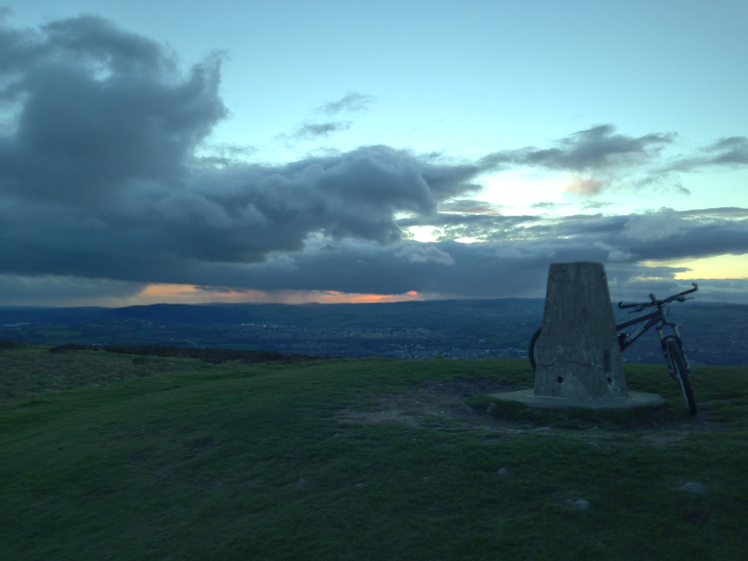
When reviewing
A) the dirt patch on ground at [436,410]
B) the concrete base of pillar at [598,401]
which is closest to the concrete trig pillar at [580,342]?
the concrete base of pillar at [598,401]

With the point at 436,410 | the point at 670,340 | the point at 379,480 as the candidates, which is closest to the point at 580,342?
the point at 670,340

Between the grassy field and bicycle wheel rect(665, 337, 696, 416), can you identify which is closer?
the grassy field

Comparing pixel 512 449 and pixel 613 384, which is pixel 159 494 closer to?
pixel 512 449

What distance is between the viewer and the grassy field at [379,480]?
551 cm

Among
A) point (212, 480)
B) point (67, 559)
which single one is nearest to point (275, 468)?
point (212, 480)

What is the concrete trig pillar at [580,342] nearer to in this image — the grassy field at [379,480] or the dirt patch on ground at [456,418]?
the grassy field at [379,480]

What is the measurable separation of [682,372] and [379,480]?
8.54m

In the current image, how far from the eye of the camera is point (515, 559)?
5.00m

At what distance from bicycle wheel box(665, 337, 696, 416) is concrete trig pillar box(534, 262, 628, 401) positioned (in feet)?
4.07

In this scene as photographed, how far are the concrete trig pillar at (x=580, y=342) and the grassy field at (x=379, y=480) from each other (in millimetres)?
1177

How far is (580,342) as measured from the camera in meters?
12.1

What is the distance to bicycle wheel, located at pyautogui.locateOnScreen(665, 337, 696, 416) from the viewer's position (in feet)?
36.4

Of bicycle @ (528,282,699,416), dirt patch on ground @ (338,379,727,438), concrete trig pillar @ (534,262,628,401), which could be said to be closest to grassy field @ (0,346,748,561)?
dirt patch on ground @ (338,379,727,438)

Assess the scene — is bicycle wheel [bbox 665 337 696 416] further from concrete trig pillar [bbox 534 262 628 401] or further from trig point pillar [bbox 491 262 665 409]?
concrete trig pillar [bbox 534 262 628 401]
